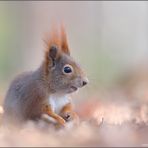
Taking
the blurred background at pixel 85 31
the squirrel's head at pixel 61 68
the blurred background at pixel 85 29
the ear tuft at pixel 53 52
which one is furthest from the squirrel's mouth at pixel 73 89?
the blurred background at pixel 85 29

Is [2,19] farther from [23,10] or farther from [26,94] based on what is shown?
[26,94]

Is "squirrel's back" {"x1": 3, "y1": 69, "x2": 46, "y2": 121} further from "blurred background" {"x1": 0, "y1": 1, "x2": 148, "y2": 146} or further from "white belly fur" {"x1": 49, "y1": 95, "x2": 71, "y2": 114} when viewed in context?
"blurred background" {"x1": 0, "y1": 1, "x2": 148, "y2": 146}

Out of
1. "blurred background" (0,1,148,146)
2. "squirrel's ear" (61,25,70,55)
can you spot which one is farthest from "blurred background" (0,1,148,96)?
"squirrel's ear" (61,25,70,55)

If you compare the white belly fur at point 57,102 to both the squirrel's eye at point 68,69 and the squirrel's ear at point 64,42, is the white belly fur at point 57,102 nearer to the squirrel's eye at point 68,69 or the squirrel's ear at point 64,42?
the squirrel's eye at point 68,69

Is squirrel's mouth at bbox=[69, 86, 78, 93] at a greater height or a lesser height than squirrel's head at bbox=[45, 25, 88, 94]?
lesser

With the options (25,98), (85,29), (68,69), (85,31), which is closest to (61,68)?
(68,69)

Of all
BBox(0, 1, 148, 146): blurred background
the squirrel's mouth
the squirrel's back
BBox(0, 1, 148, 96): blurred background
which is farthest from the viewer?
BBox(0, 1, 148, 96): blurred background
